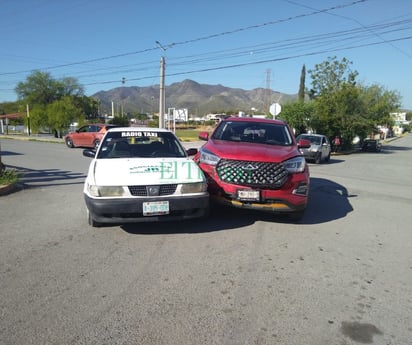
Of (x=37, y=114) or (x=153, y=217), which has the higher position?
(x=37, y=114)

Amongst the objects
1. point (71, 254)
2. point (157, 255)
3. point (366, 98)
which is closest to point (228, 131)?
point (157, 255)

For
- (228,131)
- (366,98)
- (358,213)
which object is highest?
(366,98)

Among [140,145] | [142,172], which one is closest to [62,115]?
[140,145]

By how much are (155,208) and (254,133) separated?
310 centimetres

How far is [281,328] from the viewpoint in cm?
278

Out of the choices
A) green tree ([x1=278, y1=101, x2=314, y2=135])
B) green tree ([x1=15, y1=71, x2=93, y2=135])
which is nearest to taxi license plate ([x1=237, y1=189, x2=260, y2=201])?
green tree ([x1=278, y1=101, x2=314, y2=135])

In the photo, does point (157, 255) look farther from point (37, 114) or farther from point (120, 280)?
point (37, 114)

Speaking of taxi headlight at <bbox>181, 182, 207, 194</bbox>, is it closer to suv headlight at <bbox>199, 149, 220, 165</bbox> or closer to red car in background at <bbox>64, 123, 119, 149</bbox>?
suv headlight at <bbox>199, 149, 220, 165</bbox>

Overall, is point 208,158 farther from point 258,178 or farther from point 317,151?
point 317,151

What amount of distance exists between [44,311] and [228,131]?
16.0 ft

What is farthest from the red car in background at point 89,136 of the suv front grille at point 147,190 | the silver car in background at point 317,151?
the suv front grille at point 147,190

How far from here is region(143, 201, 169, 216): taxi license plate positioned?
447 centimetres

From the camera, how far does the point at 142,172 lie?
4.76 meters

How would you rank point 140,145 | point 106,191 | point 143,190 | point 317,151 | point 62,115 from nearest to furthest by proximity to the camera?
1. point 106,191
2. point 143,190
3. point 140,145
4. point 317,151
5. point 62,115
